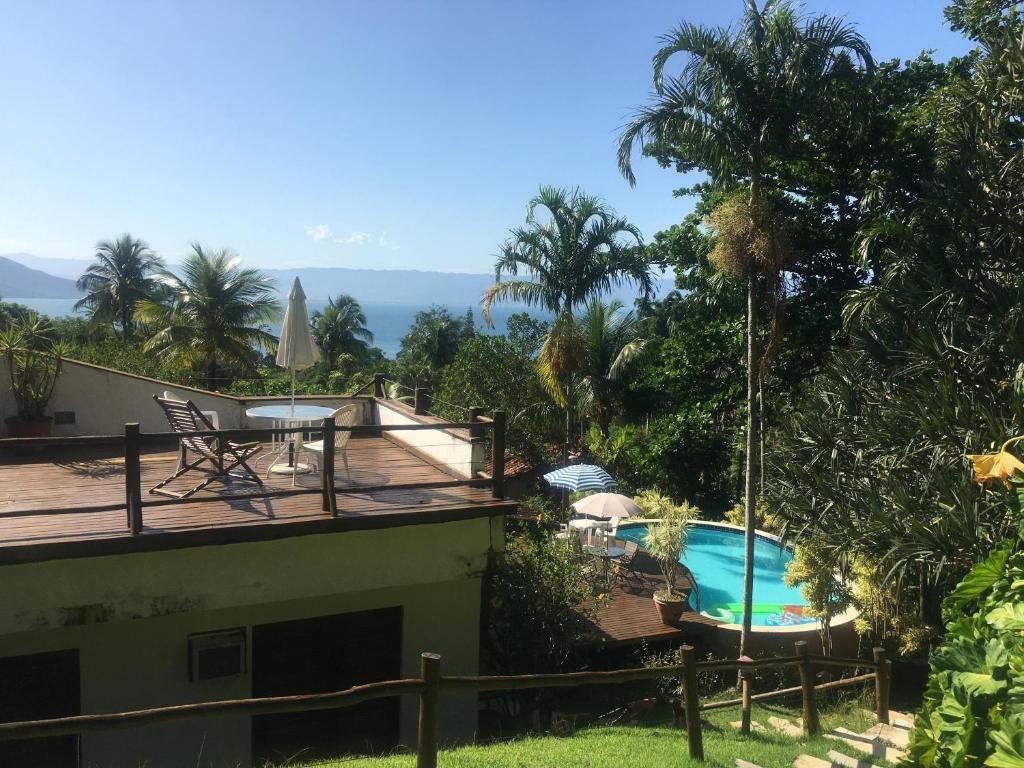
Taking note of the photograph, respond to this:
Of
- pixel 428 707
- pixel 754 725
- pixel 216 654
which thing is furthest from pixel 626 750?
pixel 216 654

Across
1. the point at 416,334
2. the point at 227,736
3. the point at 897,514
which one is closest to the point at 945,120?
the point at 897,514

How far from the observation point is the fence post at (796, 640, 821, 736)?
287 inches

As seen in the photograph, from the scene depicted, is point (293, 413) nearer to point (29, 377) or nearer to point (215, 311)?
point (29, 377)

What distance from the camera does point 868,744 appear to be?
714cm

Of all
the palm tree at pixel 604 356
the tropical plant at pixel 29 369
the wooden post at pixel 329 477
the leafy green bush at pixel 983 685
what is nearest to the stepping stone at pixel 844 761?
the leafy green bush at pixel 983 685

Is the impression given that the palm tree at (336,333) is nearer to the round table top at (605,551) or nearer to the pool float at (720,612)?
the pool float at (720,612)

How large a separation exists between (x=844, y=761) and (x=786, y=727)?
1.78 m

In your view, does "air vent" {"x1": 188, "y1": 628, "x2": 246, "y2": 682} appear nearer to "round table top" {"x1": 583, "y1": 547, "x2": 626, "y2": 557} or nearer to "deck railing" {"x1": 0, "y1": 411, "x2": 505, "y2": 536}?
"deck railing" {"x1": 0, "y1": 411, "x2": 505, "y2": 536}

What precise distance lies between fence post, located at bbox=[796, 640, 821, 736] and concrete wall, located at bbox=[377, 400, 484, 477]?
3907mm

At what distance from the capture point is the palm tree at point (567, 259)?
21.8 m

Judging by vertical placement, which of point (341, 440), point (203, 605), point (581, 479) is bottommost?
point (581, 479)

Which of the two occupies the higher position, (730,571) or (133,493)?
(133,493)

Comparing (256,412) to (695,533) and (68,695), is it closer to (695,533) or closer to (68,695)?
(68,695)

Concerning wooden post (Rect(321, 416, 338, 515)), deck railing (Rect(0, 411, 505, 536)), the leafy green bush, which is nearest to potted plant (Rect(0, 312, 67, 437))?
deck railing (Rect(0, 411, 505, 536))
